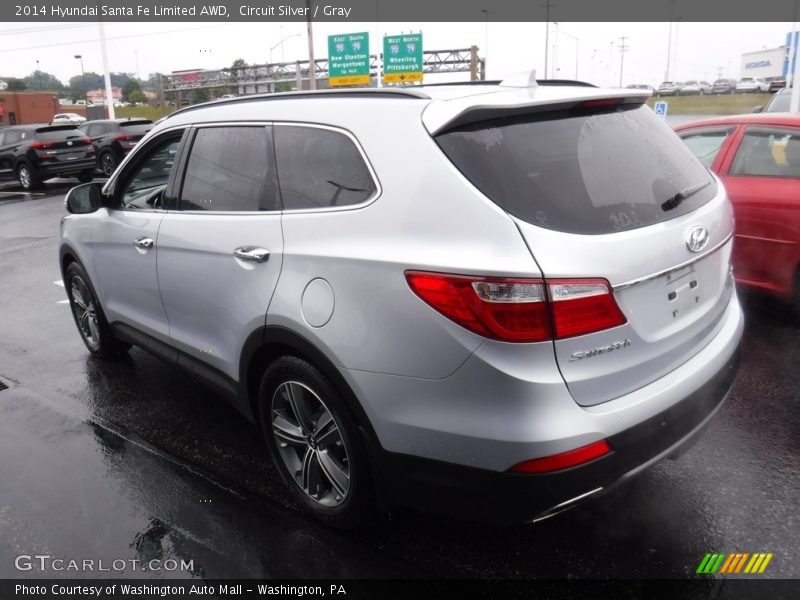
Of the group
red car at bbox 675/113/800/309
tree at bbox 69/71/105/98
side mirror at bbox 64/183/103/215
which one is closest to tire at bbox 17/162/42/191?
side mirror at bbox 64/183/103/215

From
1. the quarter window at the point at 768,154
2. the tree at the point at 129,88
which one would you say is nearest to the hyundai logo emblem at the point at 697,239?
the quarter window at the point at 768,154

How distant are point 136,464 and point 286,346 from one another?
56.7 inches

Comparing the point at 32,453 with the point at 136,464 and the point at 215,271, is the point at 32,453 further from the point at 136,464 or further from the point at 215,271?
the point at 215,271

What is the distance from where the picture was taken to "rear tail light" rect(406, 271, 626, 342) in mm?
2061

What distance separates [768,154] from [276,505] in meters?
4.43

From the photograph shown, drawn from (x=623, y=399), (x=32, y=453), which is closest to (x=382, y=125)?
(x=623, y=399)

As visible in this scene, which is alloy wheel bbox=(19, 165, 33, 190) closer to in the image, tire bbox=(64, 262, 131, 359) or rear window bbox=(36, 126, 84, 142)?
rear window bbox=(36, 126, 84, 142)

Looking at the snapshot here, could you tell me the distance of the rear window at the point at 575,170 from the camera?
2.20 m

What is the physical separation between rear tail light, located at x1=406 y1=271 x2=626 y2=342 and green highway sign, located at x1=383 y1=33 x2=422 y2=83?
118 ft

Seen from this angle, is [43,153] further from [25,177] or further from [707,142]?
[707,142]

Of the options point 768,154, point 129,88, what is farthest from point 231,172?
point 129,88

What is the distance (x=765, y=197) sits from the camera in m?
4.83

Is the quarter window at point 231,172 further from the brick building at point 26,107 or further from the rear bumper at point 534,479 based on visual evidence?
the brick building at point 26,107

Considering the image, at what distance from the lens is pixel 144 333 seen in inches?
158
